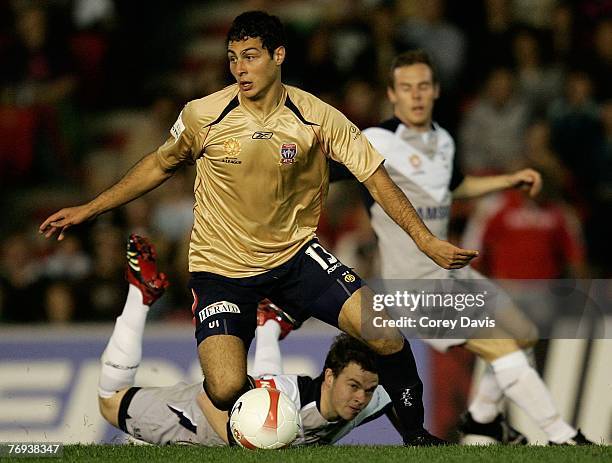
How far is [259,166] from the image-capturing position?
22.5 ft

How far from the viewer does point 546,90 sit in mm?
11500

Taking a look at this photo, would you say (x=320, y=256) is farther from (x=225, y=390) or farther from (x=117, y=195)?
(x=117, y=195)

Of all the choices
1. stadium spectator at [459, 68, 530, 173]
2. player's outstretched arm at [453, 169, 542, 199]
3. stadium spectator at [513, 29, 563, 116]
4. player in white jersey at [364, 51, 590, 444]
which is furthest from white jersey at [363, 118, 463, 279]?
stadium spectator at [513, 29, 563, 116]

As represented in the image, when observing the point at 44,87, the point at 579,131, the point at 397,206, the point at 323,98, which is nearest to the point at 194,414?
the point at 397,206

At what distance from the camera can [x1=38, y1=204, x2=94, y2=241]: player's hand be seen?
22.6 ft

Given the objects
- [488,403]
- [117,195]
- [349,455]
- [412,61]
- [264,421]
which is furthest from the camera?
[488,403]

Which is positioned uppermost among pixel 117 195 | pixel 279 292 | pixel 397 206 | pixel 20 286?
pixel 397 206

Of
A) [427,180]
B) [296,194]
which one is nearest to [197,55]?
[427,180]

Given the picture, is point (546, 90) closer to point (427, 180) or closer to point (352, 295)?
point (427, 180)

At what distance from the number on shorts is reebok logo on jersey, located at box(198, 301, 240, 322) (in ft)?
1.59

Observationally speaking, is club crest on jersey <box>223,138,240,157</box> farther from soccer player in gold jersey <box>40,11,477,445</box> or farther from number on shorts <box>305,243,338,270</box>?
Answer: number on shorts <box>305,243,338,270</box>

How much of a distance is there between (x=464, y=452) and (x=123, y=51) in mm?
7320

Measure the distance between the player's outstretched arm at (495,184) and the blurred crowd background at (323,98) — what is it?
178 centimetres

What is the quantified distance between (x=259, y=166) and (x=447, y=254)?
1107 millimetres
